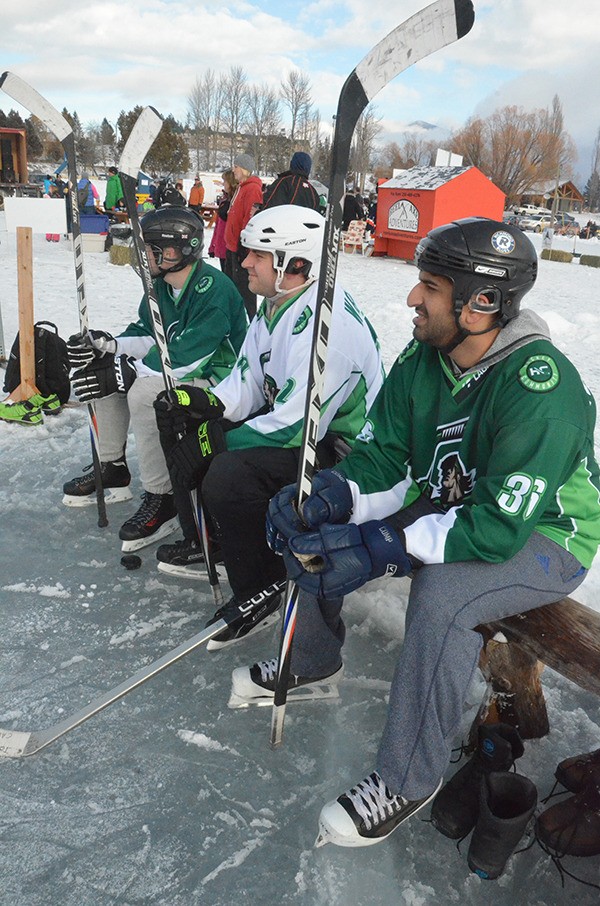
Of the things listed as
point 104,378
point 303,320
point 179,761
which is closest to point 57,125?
point 104,378

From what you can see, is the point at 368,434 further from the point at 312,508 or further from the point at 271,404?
the point at 271,404

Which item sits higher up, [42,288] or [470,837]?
[42,288]

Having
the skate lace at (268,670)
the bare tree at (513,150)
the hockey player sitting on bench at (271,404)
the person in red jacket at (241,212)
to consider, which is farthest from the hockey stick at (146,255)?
the bare tree at (513,150)

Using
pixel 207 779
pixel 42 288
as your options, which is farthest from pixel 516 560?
pixel 42 288

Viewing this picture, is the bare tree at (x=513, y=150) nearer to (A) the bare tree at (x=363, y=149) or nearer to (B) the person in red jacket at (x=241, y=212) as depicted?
(A) the bare tree at (x=363, y=149)

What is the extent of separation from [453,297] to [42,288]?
351 inches

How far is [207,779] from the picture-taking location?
2023mm

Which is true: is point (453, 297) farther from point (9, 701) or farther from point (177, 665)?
point (9, 701)

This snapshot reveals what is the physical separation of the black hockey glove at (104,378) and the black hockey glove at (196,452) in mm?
794

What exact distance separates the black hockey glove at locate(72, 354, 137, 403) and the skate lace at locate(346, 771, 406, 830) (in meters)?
2.39

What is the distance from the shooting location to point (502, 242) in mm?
1932

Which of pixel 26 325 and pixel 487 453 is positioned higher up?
pixel 487 453

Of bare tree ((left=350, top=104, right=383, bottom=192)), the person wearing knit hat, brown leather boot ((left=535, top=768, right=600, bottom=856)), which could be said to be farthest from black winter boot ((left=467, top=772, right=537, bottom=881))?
bare tree ((left=350, top=104, right=383, bottom=192))

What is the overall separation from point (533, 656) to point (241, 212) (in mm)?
6225
